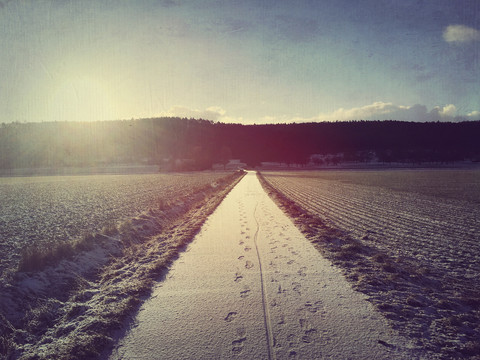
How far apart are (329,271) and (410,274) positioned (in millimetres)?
2181

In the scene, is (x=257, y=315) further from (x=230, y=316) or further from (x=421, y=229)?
(x=421, y=229)

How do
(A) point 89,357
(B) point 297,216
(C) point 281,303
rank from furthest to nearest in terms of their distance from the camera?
1. (B) point 297,216
2. (C) point 281,303
3. (A) point 89,357

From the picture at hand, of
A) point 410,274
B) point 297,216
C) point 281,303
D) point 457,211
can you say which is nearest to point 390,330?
point 281,303

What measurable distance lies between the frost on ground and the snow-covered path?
53 cm

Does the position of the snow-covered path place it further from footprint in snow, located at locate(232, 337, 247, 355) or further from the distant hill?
the distant hill

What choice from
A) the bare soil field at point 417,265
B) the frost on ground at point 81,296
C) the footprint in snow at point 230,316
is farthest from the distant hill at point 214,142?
the footprint in snow at point 230,316

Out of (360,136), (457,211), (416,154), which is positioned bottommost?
(457,211)

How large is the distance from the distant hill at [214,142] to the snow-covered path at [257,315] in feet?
294

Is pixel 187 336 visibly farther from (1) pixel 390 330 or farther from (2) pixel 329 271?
(2) pixel 329 271

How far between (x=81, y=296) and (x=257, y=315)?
4.40 meters

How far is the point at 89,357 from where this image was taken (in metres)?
3.96

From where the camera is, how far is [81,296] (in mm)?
6016

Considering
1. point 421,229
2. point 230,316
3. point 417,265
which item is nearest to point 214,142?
point 421,229

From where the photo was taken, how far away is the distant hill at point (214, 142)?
110912 millimetres
